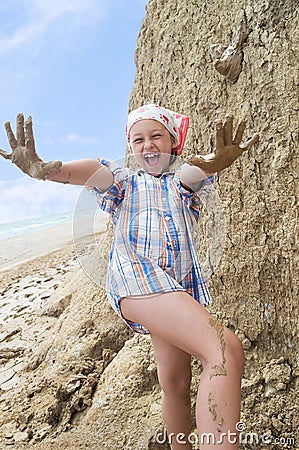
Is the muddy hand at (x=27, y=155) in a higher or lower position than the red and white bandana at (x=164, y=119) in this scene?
lower

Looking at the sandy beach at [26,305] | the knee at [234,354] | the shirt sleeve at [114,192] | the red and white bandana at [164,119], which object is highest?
the red and white bandana at [164,119]

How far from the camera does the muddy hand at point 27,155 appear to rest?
170 cm

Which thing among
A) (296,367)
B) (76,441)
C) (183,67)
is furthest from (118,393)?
(183,67)

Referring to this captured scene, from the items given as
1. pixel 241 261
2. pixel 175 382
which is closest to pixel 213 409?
pixel 175 382

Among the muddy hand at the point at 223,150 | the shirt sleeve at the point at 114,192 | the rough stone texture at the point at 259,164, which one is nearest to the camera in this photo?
the muddy hand at the point at 223,150

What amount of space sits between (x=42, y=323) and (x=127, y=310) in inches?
113

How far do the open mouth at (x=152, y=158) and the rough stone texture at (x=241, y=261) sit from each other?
2.15ft

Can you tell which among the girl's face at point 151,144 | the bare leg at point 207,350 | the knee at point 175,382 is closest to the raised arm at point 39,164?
the girl's face at point 151,144

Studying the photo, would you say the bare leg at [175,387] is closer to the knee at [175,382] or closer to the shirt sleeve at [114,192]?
the knee at [175,382]

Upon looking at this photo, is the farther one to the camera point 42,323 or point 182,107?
point 42,323

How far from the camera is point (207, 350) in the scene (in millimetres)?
1580

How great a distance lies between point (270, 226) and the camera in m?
2.34

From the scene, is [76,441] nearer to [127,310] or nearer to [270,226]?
[127,310]

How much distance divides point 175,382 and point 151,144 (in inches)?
36.8
